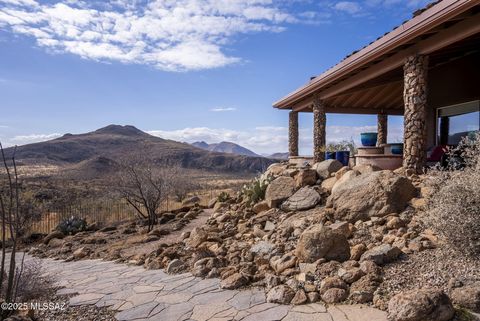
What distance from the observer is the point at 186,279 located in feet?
16.0

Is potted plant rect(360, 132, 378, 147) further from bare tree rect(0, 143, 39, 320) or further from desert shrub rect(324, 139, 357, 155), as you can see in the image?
bare tree rect(0, 143, 39, 320)

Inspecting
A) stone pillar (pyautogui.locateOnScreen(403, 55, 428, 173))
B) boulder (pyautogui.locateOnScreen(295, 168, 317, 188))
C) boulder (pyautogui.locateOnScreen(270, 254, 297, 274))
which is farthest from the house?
boulder (pyautogui.locateOnScreen(270, 254, 297, 274))

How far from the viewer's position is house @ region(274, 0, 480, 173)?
6.18 meters

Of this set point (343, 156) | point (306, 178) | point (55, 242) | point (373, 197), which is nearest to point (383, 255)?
point (373, 197)

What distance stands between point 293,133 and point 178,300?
427 inches

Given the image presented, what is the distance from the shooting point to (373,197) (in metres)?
5.59

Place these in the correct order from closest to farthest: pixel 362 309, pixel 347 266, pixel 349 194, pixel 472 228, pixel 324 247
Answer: pixel 362 309
pixel 472 228
pixel 347 266
pixel 324 247
pixel 349 194

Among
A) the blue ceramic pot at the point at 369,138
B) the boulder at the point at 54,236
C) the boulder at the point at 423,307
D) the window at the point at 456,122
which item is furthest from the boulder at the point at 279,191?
the boulder at the point at 54,236

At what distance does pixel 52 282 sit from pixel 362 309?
5.01 meters

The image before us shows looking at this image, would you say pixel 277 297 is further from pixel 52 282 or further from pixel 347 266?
pixel 52 282

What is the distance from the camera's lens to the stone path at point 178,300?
10.9 feet

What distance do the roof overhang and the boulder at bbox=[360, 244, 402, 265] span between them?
3929 millimetres

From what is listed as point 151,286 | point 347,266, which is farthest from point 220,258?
point 347,266

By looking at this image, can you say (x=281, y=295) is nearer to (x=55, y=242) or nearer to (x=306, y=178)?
(x=306, y=178)
